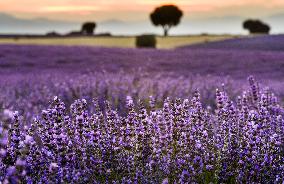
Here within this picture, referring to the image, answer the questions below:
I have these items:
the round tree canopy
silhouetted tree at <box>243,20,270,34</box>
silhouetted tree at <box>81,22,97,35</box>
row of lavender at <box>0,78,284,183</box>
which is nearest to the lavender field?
row of lavender at <box>0,78,284,183</box>

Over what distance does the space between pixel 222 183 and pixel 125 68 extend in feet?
35.4

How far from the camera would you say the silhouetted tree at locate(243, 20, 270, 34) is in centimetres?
8856

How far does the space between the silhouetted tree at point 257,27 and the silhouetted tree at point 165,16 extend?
1738 centimetres

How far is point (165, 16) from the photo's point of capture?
251 ft

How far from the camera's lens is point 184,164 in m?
3.76

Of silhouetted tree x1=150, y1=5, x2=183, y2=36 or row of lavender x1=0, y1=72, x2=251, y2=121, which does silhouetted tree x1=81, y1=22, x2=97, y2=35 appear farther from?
row of lavender x1=0, y1=72, x2=251, y2=121

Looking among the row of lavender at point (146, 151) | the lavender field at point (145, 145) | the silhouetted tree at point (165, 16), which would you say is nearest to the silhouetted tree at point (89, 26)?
the silhouetted tree at point (165, 16)

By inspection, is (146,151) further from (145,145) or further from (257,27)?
(257,27)

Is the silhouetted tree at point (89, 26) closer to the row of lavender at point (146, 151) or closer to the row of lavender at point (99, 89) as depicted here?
the row of lavender at point (99, 89)

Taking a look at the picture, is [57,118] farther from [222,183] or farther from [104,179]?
[222,183]

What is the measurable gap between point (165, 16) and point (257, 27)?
20014 mm

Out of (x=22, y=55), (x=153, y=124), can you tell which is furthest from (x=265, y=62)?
A: (x=153, y=124)

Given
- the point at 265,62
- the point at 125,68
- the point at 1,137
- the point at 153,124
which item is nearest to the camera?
the point at 1,137

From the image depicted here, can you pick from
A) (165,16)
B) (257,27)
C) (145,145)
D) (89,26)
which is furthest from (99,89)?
(89,26)
